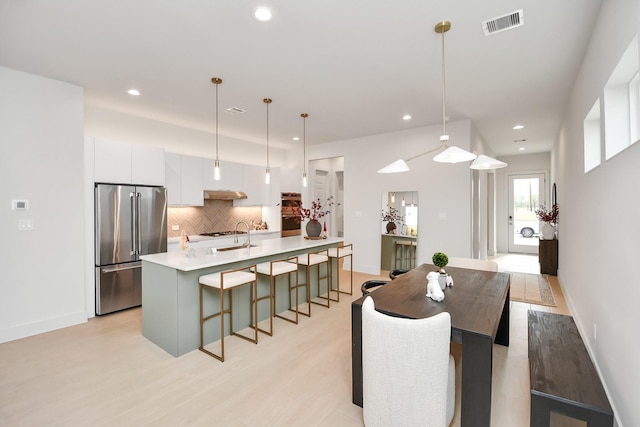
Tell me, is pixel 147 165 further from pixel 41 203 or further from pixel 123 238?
pixel 41 203

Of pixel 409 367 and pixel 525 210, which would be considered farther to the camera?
pixel 525 210

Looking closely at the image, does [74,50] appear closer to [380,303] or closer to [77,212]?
[77,212]

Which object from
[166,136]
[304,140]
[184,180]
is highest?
[304,140]

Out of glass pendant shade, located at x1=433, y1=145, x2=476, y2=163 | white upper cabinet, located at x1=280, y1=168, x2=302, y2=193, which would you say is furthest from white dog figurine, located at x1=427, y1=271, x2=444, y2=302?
white upper cabinet, located at x1=280, y1=168, x2=302, y2=193

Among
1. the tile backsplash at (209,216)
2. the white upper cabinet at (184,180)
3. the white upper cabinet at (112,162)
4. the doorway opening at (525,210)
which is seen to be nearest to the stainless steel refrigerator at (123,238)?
the white upper cabinet at (112,162)

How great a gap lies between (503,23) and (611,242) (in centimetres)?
185

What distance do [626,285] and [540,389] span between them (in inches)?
32.9

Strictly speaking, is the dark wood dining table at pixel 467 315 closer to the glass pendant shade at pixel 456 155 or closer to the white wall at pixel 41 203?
the glass pendant shade at pixel 456 155

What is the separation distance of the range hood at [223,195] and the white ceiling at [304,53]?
1.52 m

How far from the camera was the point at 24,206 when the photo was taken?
324cm

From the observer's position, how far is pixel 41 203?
3359 millimetres

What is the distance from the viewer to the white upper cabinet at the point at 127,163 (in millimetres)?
3908

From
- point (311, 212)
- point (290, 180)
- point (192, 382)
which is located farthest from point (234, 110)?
point (192, 382)

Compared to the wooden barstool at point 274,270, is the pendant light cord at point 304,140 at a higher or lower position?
higher
